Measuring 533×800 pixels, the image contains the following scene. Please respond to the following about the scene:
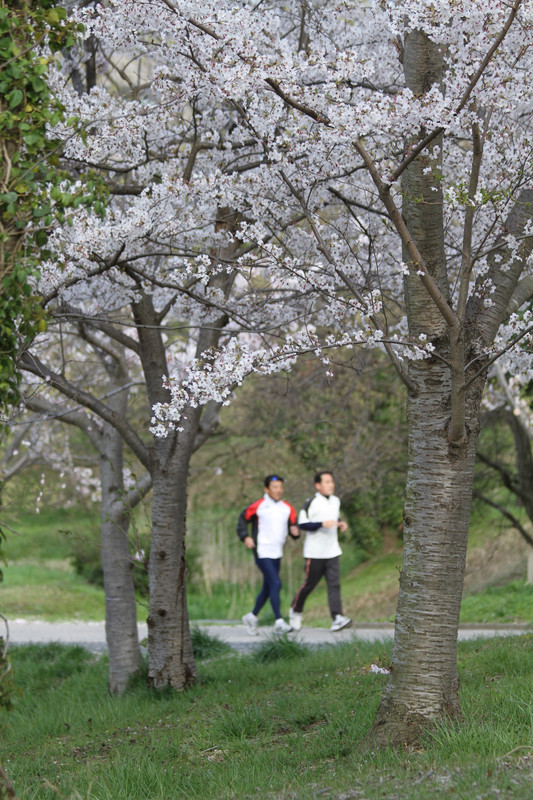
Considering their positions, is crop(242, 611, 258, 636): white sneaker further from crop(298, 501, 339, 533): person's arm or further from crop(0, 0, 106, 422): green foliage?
crop(0, 0, 106, 422): green foliage

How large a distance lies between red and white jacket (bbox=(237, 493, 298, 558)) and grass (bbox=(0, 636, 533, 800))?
7.03 ft

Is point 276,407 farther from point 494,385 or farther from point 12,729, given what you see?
point 12,729

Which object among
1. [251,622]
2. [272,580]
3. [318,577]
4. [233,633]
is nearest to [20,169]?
[272,580]

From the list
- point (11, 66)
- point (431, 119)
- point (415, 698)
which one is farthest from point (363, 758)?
point (11, 66)

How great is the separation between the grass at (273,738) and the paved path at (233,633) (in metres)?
1.63

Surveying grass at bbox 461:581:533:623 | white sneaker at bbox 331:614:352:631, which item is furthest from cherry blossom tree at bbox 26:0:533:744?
grass at bbox 461:581:533:623

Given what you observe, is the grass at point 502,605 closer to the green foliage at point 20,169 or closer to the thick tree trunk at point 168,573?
the thick tree trunk at point 168,573

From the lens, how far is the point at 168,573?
6953 millimetres

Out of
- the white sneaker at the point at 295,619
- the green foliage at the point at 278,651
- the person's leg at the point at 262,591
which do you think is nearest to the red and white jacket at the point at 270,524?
the person's leg at the point at 262,591

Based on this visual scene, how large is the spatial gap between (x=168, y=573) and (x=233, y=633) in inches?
202

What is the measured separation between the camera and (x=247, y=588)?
18.0m

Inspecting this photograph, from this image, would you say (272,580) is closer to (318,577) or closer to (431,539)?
Answer: (318,577)

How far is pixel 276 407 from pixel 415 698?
40.9 feet

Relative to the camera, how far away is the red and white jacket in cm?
1012
